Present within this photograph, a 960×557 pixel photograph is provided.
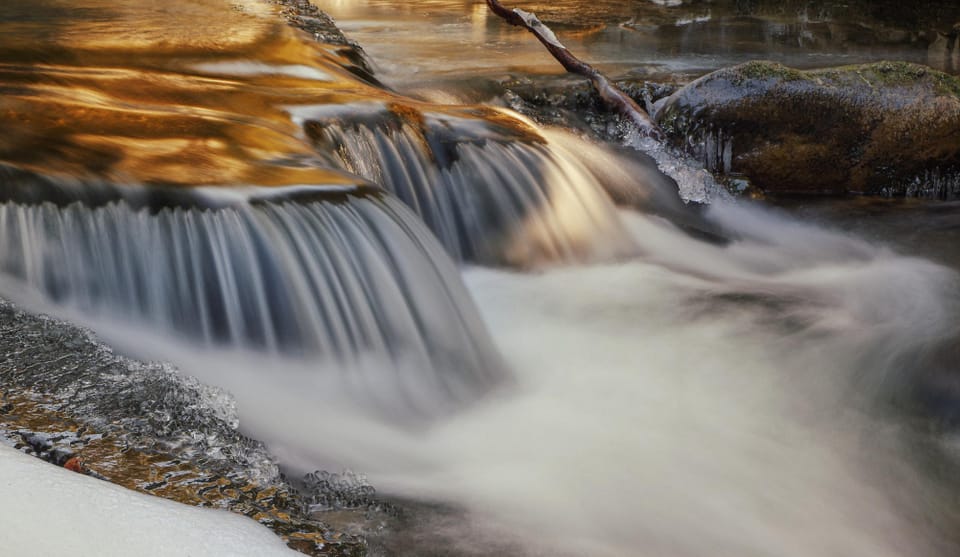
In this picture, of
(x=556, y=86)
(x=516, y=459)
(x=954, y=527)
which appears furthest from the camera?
(x=556, y=86)

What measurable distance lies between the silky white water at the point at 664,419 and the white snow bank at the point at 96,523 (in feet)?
2.55

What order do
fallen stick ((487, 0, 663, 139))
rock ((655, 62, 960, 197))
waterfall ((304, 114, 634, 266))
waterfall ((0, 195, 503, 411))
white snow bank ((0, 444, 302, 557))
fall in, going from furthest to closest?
1. fallen stick ((487, 0, 663, 139))
2. rock ((655, 62, 960, 197))
3. waterfall ((304, 114, 634, 266))
4. waterfall ((0, 195, 503, 411))
5. white snow bank ((0, 444, 302, 557))

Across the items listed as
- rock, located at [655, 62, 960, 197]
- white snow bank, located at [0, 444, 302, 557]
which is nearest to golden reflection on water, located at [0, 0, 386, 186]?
white snow bank, located at [0, 444, 302, 557]

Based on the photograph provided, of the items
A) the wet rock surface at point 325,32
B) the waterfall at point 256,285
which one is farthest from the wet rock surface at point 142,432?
the wet rock surface at point 325,32

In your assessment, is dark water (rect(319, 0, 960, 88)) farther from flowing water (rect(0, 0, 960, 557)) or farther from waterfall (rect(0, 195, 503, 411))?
waterfall (rect(0, 195, 503, 411))

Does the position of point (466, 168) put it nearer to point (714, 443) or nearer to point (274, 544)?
point (714, 443)

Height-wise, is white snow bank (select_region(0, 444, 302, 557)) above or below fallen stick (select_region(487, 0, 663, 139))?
below

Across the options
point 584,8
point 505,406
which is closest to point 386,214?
point 505,406

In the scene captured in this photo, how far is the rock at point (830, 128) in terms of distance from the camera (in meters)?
5.73

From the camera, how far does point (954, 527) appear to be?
2.79 metres

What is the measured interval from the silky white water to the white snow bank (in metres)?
0.78

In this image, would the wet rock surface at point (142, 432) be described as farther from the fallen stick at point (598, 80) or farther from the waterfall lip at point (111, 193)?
the fallen stick at point (598, 80)

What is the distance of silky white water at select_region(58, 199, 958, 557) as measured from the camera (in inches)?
108

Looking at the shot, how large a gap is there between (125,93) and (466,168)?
5.70ft
